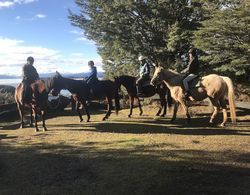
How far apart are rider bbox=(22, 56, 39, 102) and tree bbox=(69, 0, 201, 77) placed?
19.2ft

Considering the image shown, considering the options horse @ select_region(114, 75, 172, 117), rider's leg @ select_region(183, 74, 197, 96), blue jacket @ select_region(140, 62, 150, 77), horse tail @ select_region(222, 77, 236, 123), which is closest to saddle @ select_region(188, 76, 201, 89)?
rider's leg @ select_region(183, 74, 197, 96)

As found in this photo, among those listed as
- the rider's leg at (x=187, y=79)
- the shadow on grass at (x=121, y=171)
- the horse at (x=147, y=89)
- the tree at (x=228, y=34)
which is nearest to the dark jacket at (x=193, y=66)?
the rider's leg at (x=187, y=79)

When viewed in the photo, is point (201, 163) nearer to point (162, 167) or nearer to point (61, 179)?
point (162, 167)

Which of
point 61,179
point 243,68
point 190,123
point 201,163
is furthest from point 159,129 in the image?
point 61,179

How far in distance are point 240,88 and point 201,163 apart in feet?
29.7

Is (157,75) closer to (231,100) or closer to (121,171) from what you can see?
(231,100)

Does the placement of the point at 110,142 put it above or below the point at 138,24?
below

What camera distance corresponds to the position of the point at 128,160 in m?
9.24

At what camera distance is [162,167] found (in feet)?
28.1

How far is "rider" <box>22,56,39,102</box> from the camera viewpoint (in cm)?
1431

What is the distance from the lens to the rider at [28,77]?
14.3 m

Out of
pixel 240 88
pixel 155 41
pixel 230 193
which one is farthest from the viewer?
pixel 155 41

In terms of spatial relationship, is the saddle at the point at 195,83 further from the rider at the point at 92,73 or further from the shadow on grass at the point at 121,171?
the shadow on grass at the point at 121,171

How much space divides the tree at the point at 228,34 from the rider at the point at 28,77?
238 inches
